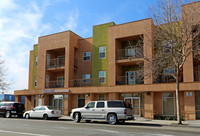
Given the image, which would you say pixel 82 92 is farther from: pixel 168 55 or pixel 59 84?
pixel 168 55

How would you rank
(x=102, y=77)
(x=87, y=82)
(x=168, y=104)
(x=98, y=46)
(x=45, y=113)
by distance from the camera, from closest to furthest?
(x=45, y=113)
(x=168, y=104)
(x=102, y=77)
(x=98, y=46)
(x=87, y=82)

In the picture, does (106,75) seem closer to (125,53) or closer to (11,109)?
(125,53)

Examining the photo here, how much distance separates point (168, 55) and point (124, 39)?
8.12 metres

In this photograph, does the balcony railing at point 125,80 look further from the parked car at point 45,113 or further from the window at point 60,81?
the window at point 60,81

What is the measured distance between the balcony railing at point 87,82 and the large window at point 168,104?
738 centimetres

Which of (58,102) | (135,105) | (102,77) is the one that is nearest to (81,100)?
(58,102)

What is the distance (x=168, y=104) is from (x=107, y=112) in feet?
25.4

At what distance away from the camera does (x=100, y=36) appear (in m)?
27.0

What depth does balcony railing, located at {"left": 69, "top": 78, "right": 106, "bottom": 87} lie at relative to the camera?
2574 centimetres

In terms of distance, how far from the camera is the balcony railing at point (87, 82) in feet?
84.4

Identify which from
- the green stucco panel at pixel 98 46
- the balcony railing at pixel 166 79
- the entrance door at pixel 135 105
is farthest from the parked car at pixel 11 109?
the balcony railing at pixel 166 79

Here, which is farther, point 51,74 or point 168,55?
point 51,74

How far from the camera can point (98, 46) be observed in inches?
1058

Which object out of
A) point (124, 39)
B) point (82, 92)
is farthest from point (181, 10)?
point (82, 92)
